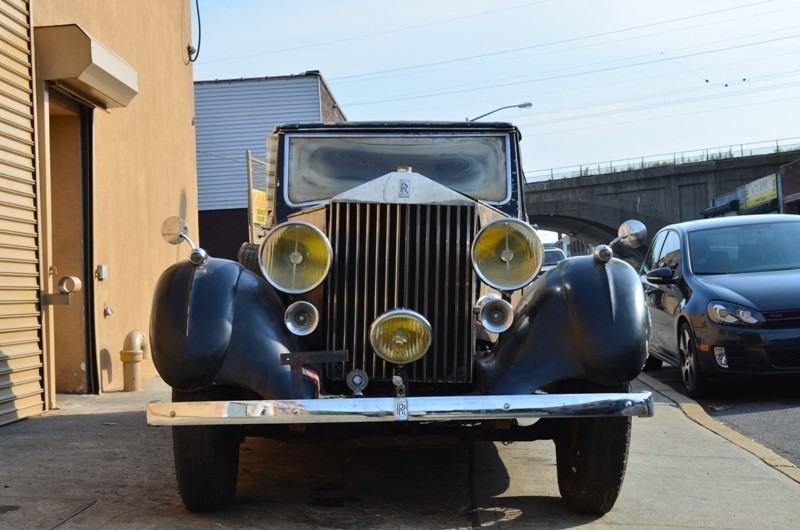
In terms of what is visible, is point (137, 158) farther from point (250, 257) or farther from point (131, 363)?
point (250, 257)

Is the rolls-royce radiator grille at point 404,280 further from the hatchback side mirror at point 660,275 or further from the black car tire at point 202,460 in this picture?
the hatchback side mirror at point 660,275

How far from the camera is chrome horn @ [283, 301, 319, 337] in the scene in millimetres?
4305

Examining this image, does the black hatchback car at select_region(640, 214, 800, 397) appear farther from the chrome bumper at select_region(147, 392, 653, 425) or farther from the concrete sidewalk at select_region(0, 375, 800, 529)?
the chrome bumper at select_region(147, 392, 653, 425)

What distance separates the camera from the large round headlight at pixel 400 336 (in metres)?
4.17

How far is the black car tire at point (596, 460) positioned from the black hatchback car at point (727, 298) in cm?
377

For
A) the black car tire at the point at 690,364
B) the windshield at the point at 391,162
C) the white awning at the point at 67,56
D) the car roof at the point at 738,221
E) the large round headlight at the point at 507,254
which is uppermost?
the white awning at the point at 67,56

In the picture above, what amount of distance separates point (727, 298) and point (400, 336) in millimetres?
4621

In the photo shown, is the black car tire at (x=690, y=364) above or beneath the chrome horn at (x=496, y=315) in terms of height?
beneath

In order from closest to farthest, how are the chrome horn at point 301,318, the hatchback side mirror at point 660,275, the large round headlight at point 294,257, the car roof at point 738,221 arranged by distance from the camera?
the chrome horn at point 301,318 → the large round headlight at point 294,257 → the hatchback side mirror at point 660,275 → the car roof at point 738,221

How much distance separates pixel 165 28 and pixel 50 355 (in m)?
5.51

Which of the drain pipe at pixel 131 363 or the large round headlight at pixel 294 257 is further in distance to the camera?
the drain pipe at pixel 131 363

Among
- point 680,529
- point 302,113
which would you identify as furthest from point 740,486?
point 302,113

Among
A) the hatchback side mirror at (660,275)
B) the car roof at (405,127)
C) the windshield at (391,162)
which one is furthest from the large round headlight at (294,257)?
the hatchback side mirror at (660,275)

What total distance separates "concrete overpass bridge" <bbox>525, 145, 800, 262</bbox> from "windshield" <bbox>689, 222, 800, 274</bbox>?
135ft
